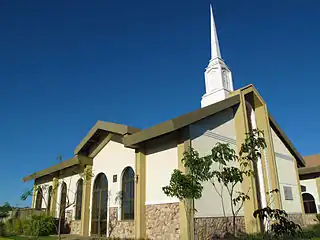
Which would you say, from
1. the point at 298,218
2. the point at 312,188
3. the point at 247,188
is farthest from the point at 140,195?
the point at 312,188

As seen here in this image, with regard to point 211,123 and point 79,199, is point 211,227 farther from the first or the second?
point 79,199

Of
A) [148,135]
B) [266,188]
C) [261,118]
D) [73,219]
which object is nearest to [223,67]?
[261,118]

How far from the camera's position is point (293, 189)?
17.4m

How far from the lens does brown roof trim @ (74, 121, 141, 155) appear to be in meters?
13.0

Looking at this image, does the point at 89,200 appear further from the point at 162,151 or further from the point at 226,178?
the point at 226,178

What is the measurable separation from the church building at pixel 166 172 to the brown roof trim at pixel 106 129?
0.05 meters

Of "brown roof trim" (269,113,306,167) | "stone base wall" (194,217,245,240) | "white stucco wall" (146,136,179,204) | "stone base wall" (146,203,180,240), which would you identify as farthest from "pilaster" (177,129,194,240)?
"brown roof trim" (269,113,306,167)

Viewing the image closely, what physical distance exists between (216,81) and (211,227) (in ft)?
32.6

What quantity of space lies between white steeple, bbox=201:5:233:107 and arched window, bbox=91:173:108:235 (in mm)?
7894

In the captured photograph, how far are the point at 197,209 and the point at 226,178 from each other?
8.50ft

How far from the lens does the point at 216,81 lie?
18.2m

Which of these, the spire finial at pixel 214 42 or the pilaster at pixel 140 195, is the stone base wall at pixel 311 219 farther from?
the pilaster at pixel 140 195

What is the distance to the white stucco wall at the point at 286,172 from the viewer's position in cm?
1645

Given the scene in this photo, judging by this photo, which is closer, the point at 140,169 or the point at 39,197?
the point at 140,169
